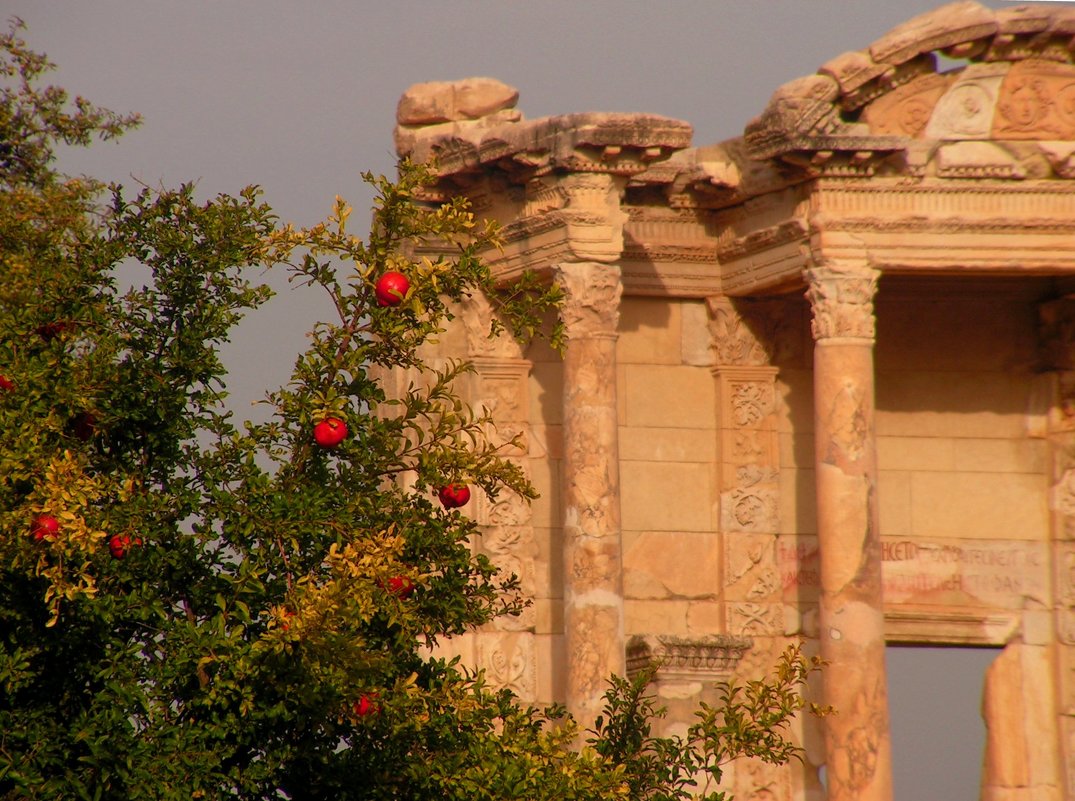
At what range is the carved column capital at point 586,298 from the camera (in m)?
17.1

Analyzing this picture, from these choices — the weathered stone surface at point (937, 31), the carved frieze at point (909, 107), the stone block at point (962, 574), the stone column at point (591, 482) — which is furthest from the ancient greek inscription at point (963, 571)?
the weathered stone surface at point (937, 31)

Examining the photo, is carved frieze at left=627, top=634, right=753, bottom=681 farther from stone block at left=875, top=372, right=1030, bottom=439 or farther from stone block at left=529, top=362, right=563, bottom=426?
stone block at left=875, top=372, right=1030, bottom=439

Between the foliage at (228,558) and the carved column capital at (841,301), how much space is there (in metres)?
6.28

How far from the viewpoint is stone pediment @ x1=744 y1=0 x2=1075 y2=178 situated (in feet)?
56.1

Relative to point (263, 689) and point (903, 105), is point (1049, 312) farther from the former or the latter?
point (263, 689)

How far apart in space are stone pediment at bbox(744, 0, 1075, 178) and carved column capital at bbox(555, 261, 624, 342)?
146 cm

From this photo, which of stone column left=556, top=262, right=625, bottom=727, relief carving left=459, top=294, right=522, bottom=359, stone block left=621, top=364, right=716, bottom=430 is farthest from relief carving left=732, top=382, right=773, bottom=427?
stone column left=556, top=262, right=625, bottom=727

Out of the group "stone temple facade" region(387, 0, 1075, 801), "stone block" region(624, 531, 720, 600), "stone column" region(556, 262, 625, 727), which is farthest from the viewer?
"stone block" region(624, 531, 720, 600)

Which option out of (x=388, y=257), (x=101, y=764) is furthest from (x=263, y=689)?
(x=388, y=257)

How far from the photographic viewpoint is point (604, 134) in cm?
1678

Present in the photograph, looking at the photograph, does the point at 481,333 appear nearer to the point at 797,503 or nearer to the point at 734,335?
the point at 734,335

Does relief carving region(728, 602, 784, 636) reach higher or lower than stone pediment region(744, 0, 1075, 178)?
lower

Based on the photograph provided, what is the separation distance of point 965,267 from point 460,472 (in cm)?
789

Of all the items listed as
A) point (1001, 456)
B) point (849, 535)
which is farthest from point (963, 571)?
point (849, 535)
